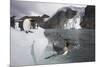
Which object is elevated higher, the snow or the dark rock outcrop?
the dark rock outcrop

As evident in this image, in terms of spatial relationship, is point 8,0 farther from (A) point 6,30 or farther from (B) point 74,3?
(B) point 74,3

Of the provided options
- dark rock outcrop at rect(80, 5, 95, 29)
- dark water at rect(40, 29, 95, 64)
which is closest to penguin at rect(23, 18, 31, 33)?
dark water at rect(40, 29, 95, 64)

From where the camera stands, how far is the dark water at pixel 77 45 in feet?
6.77

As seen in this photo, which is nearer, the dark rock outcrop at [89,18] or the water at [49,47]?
the water at [49,47]

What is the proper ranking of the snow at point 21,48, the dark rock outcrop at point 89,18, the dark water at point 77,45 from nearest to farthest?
the snow at point 21,48 → the dark water at point 77,45 → the dark rock outcrop at point 89,18

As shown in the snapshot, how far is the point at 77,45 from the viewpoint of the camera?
7.02 ft

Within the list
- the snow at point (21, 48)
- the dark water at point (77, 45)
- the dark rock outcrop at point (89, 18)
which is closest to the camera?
the snow at point (21, 48)

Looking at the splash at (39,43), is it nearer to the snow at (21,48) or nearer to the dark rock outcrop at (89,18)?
the snow at (21,48)

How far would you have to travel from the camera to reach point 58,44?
6.81 ft

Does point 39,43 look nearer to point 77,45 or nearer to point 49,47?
point 49,47

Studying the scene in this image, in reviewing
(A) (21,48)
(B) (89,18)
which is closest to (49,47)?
(A) (21,48)

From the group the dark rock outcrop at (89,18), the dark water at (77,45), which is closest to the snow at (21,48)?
the dark water at (77,45)

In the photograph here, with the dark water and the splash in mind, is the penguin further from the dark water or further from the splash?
the dark water

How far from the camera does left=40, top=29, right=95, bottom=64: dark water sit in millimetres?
2062
